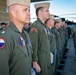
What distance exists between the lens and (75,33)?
270 inches

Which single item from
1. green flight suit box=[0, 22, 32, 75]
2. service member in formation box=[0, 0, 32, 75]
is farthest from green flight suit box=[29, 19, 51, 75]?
green flight suit box=[0, 22, 32, 75]

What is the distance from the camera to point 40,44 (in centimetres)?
286

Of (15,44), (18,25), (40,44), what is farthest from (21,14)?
(40,44)

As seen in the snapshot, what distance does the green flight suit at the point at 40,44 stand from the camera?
278 centimetres

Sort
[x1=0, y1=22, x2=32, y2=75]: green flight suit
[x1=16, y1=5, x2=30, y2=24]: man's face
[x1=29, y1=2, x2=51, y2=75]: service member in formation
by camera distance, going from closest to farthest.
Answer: [x1=0, y1=22, x2=32, y2=75]: green flight suit → [x1=16, y1=5, x2=30, y2=24]: man's face → [x1=29, y1=2, x2=51, y2=75]: service member in formation

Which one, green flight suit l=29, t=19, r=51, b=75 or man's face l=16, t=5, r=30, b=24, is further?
green flight suit l=29, t=19, r=51, b=75

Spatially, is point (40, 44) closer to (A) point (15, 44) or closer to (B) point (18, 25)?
Answer: (B) point (18, 25)

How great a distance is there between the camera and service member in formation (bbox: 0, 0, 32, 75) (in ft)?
5.10

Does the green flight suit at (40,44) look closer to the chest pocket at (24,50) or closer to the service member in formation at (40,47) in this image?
the service member in formation at (40,47)

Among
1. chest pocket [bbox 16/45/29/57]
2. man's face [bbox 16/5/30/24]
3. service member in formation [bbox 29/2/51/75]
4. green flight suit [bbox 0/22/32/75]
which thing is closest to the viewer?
green flight suit [bbox 0/22/32/75]

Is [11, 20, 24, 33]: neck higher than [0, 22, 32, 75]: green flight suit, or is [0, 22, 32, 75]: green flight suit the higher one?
[11, 20, 24, 33]: neck

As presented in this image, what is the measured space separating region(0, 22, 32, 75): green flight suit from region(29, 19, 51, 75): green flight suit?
0.97 meters

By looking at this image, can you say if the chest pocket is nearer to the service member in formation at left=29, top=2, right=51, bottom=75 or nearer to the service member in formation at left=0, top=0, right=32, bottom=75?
the service member in formation at left=0, top=0, right=32, bottom=75

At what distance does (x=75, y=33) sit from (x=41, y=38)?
4.24m
